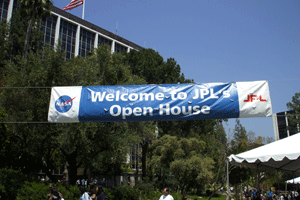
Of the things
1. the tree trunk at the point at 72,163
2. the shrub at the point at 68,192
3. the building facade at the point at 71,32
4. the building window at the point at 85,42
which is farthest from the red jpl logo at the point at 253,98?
the building window at the point at 85,42

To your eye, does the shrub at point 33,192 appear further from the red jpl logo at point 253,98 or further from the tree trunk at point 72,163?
the red jpl logo at point 253,98

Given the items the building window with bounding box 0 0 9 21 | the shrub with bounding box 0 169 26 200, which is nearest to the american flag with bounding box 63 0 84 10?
the building window with bounding box 0 0 9 21

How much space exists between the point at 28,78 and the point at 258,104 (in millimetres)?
10680

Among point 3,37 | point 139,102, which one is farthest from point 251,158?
point 3,37

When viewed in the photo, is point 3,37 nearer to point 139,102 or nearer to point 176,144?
point 176,144

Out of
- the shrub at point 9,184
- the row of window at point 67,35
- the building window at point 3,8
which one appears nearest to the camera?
the shrub at point 9,184

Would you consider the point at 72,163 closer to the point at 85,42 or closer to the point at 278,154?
the point at 278,154

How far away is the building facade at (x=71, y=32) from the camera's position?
42.7 m

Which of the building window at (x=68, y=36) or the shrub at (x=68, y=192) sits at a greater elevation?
the building window at (x=68, y=36)

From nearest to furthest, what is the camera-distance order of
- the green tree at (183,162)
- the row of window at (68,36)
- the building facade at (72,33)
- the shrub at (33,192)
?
the shrub at (33,192) < the green tree at (183,162) < the building facade at (72,33) < the row of window at (68,36)

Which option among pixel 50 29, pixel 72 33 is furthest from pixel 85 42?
pixel 50 29

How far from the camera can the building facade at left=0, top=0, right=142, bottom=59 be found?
Answer: 140 ft

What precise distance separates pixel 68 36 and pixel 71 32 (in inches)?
53.9

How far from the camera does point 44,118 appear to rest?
12695 mm
